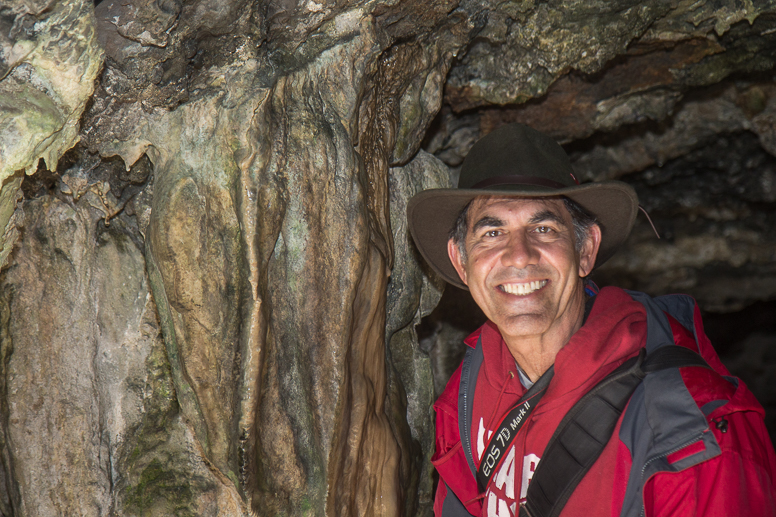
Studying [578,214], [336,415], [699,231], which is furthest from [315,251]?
[699,231]

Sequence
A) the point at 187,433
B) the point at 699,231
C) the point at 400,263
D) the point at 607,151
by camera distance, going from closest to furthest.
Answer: the point at 187,433 < the point at 400,263 < the point at 607,151 < the point at 699,231

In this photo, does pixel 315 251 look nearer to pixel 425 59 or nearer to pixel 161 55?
pixel 161 55

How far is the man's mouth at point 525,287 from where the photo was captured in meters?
1.99

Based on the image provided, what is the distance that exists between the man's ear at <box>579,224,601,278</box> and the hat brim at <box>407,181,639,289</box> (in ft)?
0.14

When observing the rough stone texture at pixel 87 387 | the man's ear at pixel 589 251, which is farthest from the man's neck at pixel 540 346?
the rough stone texture at pixel 87 387

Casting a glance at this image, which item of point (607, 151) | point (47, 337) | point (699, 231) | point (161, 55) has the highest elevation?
point (161, 55)

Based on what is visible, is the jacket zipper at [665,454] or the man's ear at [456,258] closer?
the jacket zipper at [665,454]

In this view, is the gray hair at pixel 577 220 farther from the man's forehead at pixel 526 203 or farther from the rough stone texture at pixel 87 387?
the rough stone texture at pixel 87 387

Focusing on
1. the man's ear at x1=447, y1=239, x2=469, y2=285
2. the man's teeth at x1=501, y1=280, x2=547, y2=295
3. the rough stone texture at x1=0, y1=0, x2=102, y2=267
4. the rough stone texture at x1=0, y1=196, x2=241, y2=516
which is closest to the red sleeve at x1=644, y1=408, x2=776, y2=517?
the man's teeth at x1=501, y1=280, x2=547, y2=295

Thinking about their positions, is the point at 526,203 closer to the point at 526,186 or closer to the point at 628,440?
the point at 526,186

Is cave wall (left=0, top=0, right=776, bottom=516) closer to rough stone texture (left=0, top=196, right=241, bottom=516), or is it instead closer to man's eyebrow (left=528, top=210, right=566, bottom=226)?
rough stone texture (left=0, top=196, right=241, bottom=516)

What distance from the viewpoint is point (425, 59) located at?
8.17 feet

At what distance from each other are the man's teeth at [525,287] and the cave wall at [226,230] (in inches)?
18.6

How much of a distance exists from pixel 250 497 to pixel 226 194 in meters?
0.94
